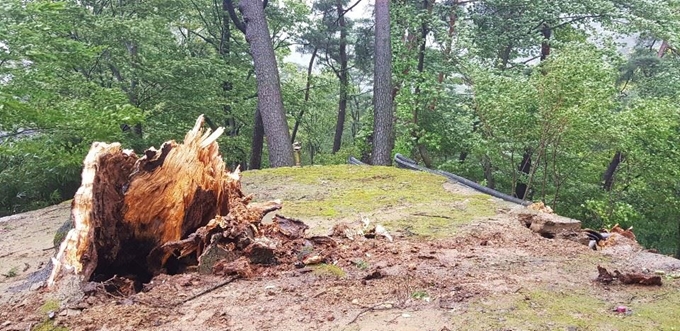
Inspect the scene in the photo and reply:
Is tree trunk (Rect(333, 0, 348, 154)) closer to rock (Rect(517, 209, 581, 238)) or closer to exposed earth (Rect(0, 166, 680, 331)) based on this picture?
rock (Rect(517, 209, 581, 238))

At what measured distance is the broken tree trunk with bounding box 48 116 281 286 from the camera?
244cm

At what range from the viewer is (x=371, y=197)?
16.3 feet

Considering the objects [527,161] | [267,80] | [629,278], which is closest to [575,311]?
[629,278]

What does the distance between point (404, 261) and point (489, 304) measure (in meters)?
0.73

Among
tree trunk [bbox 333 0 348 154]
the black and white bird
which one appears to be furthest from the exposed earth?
tree trunk [bbox 333 0 348 154]

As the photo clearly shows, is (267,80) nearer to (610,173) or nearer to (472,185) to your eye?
(472,185)

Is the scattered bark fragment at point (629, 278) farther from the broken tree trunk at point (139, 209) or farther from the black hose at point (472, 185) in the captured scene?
the black hose at point (472, 185)

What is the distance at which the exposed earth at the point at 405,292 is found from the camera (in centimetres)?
193

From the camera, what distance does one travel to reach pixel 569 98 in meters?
6.07

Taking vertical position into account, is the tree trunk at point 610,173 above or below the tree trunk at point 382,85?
below

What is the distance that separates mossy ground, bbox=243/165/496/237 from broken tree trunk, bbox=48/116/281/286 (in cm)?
103

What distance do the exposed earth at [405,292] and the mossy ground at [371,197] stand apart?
5.4 inches

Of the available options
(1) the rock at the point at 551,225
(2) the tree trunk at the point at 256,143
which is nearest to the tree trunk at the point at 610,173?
(1) the rock at the point at 551,225

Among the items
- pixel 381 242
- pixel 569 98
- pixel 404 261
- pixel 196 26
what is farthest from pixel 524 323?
pixel 196 26
